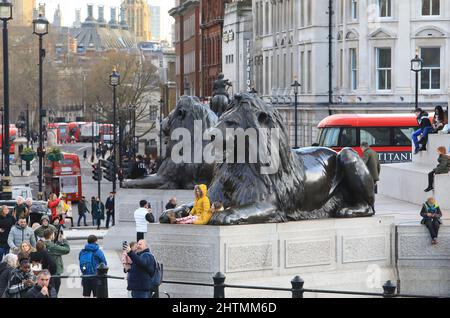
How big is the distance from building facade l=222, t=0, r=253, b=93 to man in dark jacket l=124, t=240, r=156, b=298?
77478 millimetres

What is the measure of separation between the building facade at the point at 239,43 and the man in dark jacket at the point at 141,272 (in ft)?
254

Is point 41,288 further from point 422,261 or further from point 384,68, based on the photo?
point 384,68

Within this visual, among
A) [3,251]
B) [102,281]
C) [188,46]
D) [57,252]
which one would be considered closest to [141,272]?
Result: [102,281]

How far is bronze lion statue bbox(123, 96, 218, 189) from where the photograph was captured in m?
29.0

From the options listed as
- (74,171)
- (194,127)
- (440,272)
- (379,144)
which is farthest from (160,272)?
(74,171)

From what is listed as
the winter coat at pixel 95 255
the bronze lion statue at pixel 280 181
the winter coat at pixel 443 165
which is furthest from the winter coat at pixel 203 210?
the winter coat at pixel 443 165

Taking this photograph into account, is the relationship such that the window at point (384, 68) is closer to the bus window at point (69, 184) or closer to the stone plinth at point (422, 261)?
the bus window at point (69, 184)

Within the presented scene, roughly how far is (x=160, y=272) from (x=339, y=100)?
55992 millimetres

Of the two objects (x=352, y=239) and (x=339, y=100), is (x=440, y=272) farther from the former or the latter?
(x=339, y=100)

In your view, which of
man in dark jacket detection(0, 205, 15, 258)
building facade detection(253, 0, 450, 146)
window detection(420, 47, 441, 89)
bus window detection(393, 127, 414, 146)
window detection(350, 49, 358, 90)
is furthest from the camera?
window detection(350, 49, 358, 90)

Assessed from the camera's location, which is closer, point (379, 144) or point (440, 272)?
point (440, 272)

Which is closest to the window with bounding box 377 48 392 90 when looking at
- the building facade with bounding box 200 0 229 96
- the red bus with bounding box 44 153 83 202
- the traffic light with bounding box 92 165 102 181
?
the traffic light with bounding box 92 165 102 181

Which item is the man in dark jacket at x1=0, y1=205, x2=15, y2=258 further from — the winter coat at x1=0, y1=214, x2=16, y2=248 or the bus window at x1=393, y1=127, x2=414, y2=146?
the bus window at x1=393, y1=127, x2=414, y2=146

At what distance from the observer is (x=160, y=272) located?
19266 millimetres
